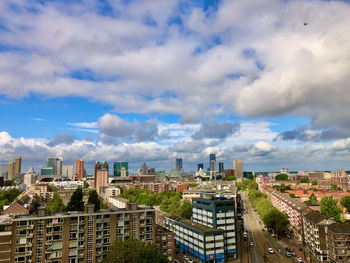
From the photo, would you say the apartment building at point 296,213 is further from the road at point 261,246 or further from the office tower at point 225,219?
the office tower at point 225,219

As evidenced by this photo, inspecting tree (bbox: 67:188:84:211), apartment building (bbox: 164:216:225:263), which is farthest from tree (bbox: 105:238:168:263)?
tree (bbox: 67:188:84:211)

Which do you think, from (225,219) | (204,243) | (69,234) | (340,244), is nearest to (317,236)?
(340,244)

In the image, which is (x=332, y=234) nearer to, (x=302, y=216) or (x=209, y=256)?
(x=302, y=216)

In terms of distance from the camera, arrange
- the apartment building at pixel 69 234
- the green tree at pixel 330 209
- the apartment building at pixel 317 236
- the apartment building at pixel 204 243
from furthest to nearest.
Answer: the green tree at pixel 330 209 → the apartment building at pixel 317 236 → the apartment building at pixel 204 243 → the apartment building at pixel 69 234

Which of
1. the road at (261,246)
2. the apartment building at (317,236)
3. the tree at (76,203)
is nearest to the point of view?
the apartment building at (317,236)

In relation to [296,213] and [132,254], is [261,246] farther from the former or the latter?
[132,254]

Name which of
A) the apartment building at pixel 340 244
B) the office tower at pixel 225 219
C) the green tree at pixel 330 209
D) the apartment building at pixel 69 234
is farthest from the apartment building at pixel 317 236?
the apartment building at pixel 69 234
